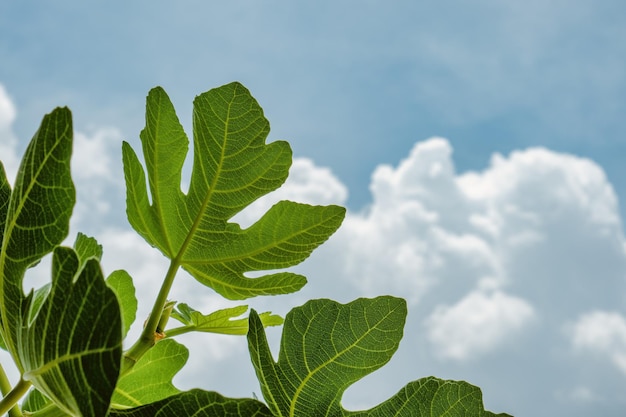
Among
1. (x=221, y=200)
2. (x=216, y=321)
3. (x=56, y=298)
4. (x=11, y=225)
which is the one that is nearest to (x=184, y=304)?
(x=216, y=321)

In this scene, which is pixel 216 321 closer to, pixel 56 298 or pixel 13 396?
pixel 13 396

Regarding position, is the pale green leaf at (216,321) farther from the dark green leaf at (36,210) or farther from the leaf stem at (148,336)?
the dark green leaf at (36,210)

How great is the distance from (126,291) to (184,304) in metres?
0.23

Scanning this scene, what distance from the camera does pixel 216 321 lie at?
1.17 meters

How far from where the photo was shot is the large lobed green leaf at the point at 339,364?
2.84 feet

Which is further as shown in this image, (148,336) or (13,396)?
(148,336)

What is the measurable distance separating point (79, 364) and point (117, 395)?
823 mm

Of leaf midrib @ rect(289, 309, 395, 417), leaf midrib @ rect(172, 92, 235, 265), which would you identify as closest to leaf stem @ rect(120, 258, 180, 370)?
leaf midrib @ rect(172, 92, 235, 265)

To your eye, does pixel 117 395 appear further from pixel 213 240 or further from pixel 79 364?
pixel 79 364

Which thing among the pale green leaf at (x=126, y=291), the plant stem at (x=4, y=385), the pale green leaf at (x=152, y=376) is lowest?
the plant stem at (x=4, y=385)

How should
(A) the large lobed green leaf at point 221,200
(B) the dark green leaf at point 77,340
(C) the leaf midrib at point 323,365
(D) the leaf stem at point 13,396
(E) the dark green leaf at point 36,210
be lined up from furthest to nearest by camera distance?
(A) the large lobed green leaf at point 221,200
(C) the leaf midrib at point 323,365
(D) the leaf stem at point 13,396
(E) the dark green leaf at point 36,210
(B) the dark green leaf at point 77,340

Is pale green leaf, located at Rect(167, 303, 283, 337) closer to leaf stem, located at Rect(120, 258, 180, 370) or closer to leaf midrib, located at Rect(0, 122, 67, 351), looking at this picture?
leaf stem, located at Rect(120, 258, 180, 370)

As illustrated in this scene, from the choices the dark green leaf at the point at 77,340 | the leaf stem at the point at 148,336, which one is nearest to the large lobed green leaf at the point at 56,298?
the dark green leaf at the point at 77,340

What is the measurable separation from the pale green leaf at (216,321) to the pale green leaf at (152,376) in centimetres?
19
